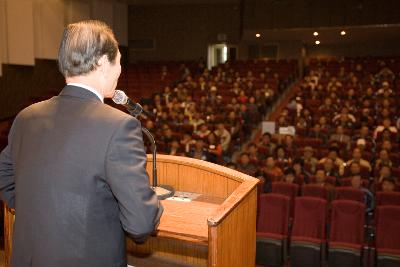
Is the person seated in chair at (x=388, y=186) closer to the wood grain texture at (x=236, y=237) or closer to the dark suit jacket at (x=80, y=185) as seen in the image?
the wood grain texture at (x=236, y=237)

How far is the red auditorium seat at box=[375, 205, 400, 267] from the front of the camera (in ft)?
11.8

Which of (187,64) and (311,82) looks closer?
→ (311,82)

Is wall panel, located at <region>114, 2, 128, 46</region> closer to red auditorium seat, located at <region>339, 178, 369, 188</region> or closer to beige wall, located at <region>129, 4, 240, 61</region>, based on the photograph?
beige wall, located at <region>129, 4, 240, 61</region>

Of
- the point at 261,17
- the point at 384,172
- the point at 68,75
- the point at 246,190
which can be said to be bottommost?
the point at 384,172

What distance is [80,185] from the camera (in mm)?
853

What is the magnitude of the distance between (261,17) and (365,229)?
1000cm

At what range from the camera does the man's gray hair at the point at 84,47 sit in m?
0.89

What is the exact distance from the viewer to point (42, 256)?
0.89m

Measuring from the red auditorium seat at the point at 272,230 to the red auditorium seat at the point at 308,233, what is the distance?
10 cm

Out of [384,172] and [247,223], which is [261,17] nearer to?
[384,172]

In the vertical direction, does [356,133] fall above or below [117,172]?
below

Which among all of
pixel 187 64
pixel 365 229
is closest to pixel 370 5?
pixel 187 64

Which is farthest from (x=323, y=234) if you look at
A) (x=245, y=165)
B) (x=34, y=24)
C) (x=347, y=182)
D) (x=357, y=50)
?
(x=357, y=50)

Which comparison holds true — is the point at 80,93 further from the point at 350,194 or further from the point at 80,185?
the point at 350,194
